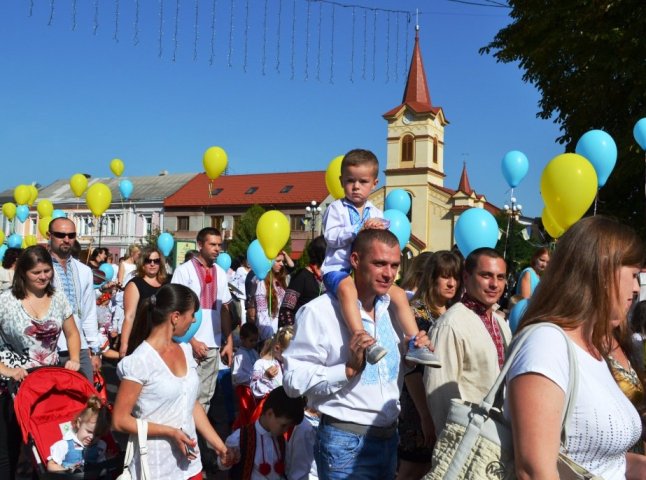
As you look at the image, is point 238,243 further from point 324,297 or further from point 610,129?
point 324,297

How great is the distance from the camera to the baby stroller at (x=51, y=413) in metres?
4.20

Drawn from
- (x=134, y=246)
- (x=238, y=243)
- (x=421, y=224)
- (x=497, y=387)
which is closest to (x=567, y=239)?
(x=497, y=387)

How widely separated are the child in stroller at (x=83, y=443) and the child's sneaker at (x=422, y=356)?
2.18 metres

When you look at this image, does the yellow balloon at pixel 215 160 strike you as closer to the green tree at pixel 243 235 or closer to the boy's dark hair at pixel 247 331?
the boy's dark hair at pixel 247 331

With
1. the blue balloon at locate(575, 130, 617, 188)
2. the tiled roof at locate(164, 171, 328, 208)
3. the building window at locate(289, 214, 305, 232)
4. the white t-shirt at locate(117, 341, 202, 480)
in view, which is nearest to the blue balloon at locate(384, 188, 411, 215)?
the blue balloon at locate(575, 130, 617, 188)

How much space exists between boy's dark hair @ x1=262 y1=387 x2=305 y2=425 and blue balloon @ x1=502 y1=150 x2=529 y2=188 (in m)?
8.01

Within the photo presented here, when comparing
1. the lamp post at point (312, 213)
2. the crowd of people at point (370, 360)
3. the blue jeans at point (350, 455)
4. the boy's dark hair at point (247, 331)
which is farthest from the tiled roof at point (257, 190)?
the blue jeans at point (350, 455)

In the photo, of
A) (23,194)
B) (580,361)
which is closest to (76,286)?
(580,361)

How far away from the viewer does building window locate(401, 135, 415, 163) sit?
5647 cm

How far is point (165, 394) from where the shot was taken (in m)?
3.76

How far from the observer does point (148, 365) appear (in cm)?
374

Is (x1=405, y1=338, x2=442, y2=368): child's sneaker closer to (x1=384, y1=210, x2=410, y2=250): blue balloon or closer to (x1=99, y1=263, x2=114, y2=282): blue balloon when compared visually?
(x1=384, y1=210, x2=410, y2=250): blue balloon

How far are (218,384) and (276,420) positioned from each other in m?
4.14

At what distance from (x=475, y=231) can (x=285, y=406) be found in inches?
152
